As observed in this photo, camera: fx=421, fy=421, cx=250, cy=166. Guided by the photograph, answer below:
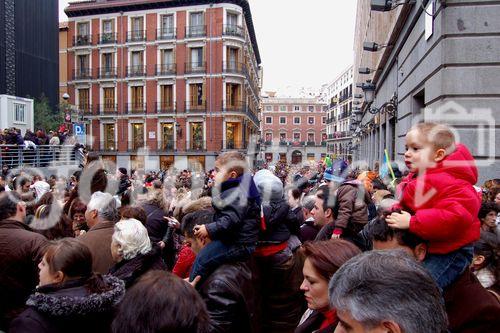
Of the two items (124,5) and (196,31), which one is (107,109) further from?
(196,31)

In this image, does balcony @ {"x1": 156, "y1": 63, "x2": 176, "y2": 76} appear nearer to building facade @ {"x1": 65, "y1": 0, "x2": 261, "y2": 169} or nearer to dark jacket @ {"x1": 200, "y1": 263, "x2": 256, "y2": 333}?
building facade @ {"x1": 65, "y1": 0, "x2": 261, "y2": 169}

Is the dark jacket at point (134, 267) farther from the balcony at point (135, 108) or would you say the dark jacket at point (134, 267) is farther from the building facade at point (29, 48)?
the balcony at point (135, 108)

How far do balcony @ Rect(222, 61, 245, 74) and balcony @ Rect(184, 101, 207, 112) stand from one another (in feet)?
12.3

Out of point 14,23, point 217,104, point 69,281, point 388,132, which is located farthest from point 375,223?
point 217,104

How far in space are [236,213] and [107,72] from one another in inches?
1702

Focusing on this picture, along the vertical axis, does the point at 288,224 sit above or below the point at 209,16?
below

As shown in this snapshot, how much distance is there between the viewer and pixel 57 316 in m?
2.31

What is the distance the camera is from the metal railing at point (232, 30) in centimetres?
3953

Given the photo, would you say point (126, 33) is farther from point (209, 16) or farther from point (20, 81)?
point (20, 81)

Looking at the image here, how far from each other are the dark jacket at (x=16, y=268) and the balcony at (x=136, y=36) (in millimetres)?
41008

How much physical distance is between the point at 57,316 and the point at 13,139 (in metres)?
16.1

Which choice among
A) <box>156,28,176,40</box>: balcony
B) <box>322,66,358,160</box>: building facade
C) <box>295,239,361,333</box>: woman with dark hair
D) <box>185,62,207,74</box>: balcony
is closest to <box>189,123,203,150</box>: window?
<box>185,62,207,74</box>: balcony

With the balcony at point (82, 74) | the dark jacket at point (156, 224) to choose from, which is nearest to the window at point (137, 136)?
the balcony at point (82, 74)

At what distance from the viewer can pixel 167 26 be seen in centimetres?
4131
